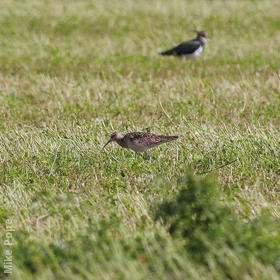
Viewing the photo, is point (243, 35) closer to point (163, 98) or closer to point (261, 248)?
point (163, 98)

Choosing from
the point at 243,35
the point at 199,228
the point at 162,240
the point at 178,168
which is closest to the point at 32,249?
the point at 162,240

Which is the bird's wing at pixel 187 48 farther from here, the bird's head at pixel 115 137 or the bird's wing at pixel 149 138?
the bird's wing at pixel 149 138

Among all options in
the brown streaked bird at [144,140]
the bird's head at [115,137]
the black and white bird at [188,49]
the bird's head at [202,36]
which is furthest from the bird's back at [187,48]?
the brown streaked bird at [144,140]

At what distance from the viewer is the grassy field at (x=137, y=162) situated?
211 inches

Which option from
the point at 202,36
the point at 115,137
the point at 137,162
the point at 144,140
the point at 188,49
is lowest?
the point at 188,49

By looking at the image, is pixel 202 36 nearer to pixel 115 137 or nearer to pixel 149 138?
pixel 115 137

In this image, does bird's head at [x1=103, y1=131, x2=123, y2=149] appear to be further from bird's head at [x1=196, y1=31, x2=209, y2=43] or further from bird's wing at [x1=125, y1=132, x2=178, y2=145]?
bird's head at [x1=196, y1=31, x2=209, y2=43]

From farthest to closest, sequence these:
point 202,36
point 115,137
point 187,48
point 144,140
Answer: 1. point 202,36
2. point 187,48
3. point 115,137
4. point 144,140

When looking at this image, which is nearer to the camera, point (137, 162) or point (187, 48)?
point (137, 162)

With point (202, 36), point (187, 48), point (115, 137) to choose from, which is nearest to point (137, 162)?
point (115, 137)

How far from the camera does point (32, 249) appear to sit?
5.54m

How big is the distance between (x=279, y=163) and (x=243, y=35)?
532 inches

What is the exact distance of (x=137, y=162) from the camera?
28.0 feet

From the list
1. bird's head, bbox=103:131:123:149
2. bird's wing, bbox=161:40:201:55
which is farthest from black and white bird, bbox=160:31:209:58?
bird's head, bbox=103:131:123:149
